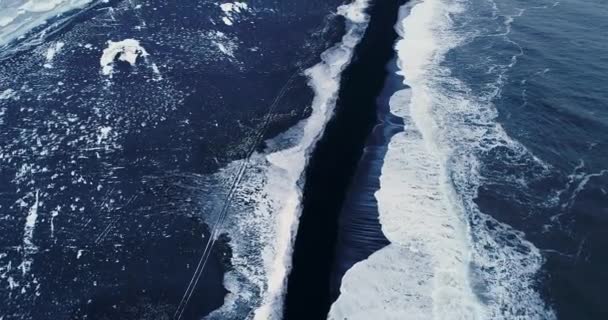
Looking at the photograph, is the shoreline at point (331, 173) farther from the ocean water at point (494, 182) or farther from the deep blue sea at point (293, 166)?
the ocean water at point (494, 182)

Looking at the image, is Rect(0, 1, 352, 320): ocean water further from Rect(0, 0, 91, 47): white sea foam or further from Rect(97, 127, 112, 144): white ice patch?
Rect(0, 0, 91, 47): white sea foam

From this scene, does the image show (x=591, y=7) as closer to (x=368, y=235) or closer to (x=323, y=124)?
(x=323, y=124)

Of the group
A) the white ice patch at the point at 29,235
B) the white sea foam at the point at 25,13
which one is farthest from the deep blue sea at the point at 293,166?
the white sea foam at the point at 25,13

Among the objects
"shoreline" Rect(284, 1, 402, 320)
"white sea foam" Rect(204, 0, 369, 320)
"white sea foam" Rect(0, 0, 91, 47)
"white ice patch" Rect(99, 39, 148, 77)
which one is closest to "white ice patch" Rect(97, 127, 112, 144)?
"white ice patch" Rect(99, 39, 148, 77)

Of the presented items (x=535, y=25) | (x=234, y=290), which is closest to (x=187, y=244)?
(x=234, y=290)

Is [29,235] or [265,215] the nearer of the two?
[29,235]

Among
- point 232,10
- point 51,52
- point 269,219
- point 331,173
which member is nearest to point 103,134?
point 51,52

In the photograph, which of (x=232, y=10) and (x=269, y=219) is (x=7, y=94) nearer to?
(x=232, y=10)
